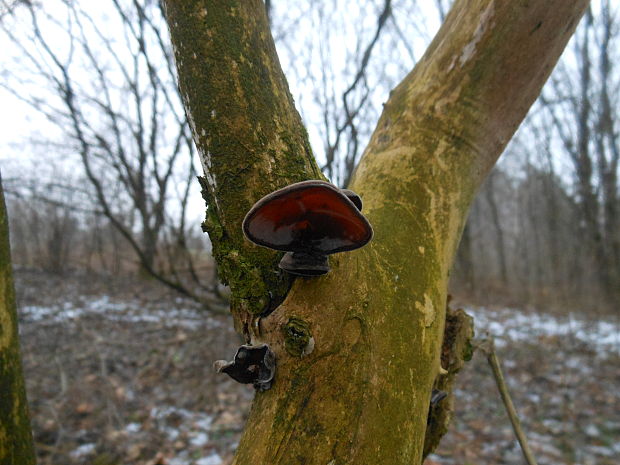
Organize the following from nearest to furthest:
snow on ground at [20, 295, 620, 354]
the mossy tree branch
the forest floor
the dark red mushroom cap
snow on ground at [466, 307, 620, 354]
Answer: the dark red mushroom cap
the mossy tree branch
the forest floor
snow on ground at [20, 295, 620, 354]
snow on ground at [466, 307, 620, 354]

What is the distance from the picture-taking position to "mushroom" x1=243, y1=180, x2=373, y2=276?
0.91 metres

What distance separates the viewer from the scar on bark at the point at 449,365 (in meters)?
1.49

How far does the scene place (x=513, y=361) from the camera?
6.50 meters

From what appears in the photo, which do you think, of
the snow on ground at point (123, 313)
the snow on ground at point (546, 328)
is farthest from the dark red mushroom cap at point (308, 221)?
the snow on ground at point (546, 328)

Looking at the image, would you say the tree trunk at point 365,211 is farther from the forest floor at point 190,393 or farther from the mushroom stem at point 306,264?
the forest floor at point 190,393

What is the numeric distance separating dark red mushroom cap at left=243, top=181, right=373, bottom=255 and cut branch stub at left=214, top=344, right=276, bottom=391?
10.6 inches

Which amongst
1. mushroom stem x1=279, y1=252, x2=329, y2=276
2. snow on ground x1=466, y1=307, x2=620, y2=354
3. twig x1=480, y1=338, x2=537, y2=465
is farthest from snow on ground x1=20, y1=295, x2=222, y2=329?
mushroom stem x1=279, y1=252, x2=329, y2=276

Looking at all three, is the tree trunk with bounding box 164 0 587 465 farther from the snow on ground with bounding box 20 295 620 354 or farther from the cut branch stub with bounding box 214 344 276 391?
the snow on ground with bounding box 20 295 620 354

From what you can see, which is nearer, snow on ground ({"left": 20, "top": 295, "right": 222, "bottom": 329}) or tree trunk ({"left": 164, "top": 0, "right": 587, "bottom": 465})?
tree trunk ({"left": 164, "top": 0, "right": 587, "bottom": 465})

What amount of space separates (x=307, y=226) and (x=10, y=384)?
41.9 inches

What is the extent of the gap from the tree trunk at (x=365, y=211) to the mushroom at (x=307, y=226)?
4.3 inches

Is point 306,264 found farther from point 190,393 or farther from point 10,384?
point 190,393

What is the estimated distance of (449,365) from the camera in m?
1.58

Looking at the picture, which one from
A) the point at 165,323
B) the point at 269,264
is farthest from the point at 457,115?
the point at 165,323
